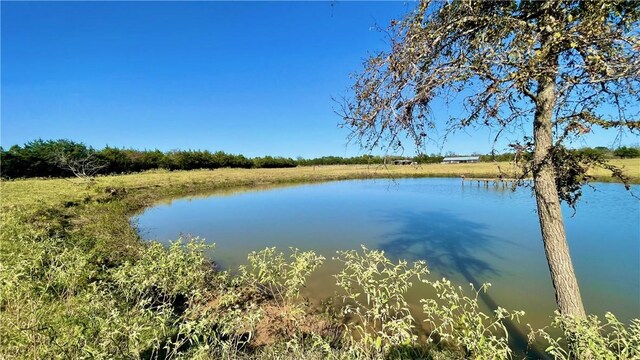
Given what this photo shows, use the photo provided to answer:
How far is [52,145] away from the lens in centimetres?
4784

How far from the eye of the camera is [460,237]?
14.4m

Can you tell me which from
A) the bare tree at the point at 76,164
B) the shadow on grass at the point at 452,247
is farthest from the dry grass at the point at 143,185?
the shadow on grass at the point at 452,247

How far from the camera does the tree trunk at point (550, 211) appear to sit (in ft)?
14.5

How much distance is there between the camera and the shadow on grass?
8.04 metres

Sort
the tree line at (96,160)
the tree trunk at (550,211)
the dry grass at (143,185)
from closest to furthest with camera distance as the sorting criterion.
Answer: the tree trunk at (550,211), the dry grass at (143,185), the tree line at (96,160)

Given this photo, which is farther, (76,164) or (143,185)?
(143,185)

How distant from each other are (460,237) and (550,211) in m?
10.6

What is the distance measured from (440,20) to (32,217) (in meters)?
16.9

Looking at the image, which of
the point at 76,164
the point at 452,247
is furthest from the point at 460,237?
the point at 76,164

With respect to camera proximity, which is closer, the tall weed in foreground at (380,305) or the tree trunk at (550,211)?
the tall weed in foreground at (380,305)

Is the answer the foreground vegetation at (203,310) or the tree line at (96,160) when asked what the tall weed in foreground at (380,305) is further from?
the tree line at (96,160)

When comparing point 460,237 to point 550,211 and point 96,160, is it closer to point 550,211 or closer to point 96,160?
point 550,211

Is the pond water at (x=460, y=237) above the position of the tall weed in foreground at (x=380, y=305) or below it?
below

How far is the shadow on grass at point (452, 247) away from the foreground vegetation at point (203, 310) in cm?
51
